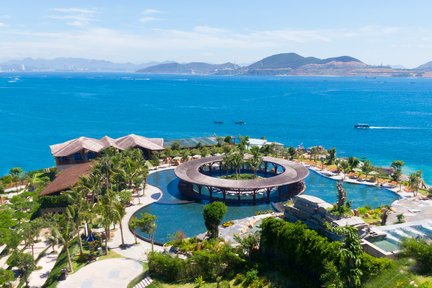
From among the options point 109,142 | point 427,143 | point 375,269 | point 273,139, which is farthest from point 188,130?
point 375,269

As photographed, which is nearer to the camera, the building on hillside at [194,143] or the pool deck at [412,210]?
the pool deck at [412,210]

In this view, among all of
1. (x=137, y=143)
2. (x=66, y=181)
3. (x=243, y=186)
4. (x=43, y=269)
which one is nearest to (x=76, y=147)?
(x=137, y=143)

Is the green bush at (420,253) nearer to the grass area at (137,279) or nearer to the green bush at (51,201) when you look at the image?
the grass area at (137,279)

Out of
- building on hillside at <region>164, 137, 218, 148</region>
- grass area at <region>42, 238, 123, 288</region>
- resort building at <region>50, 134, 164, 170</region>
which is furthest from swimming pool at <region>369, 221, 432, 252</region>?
building on hillside at <region>164, 137, 218, 148</region>

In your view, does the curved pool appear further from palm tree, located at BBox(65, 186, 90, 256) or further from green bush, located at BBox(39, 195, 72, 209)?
green bush, located at BBox(39, 195, 72, 209)

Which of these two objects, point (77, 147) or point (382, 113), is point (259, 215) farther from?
point (382, 113)

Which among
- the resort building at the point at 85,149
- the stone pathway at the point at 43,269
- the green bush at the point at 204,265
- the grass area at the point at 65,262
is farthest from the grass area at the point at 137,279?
the resort building at the point at 85,149

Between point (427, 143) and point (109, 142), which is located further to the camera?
point (427, 143)
